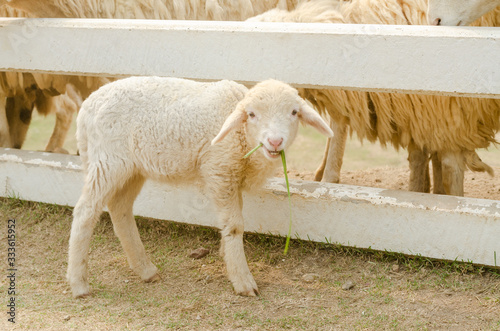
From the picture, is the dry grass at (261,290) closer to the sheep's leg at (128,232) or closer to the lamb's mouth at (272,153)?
the sheep's leg at (128,232)

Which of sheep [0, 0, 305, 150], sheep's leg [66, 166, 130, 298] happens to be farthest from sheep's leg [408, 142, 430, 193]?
sheep's leg [66, 166, 130, 298]

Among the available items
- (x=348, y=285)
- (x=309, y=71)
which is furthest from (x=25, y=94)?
(x=348, y=285)

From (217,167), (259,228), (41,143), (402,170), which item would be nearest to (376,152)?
(402,170)

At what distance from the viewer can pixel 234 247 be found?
3.00m

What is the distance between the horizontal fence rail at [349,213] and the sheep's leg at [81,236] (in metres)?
0.67

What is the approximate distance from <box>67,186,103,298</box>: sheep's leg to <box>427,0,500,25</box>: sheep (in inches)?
75.3

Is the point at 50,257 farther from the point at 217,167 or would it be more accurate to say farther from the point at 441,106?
the point at 441,106

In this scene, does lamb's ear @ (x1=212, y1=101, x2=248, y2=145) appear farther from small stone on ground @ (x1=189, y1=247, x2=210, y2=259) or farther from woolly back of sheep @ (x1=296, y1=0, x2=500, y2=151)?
woolly back of sheep @ (x1=296, y1=0, x2=500, y2=151)

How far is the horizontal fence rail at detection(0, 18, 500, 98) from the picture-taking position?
116 inches

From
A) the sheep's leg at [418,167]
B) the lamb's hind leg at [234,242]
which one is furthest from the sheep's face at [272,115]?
the sheep's leg at [418,167]

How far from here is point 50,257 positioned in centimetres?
360

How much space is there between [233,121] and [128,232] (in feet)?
2.94

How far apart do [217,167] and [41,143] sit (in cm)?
629

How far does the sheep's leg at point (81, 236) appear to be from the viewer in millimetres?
3029
